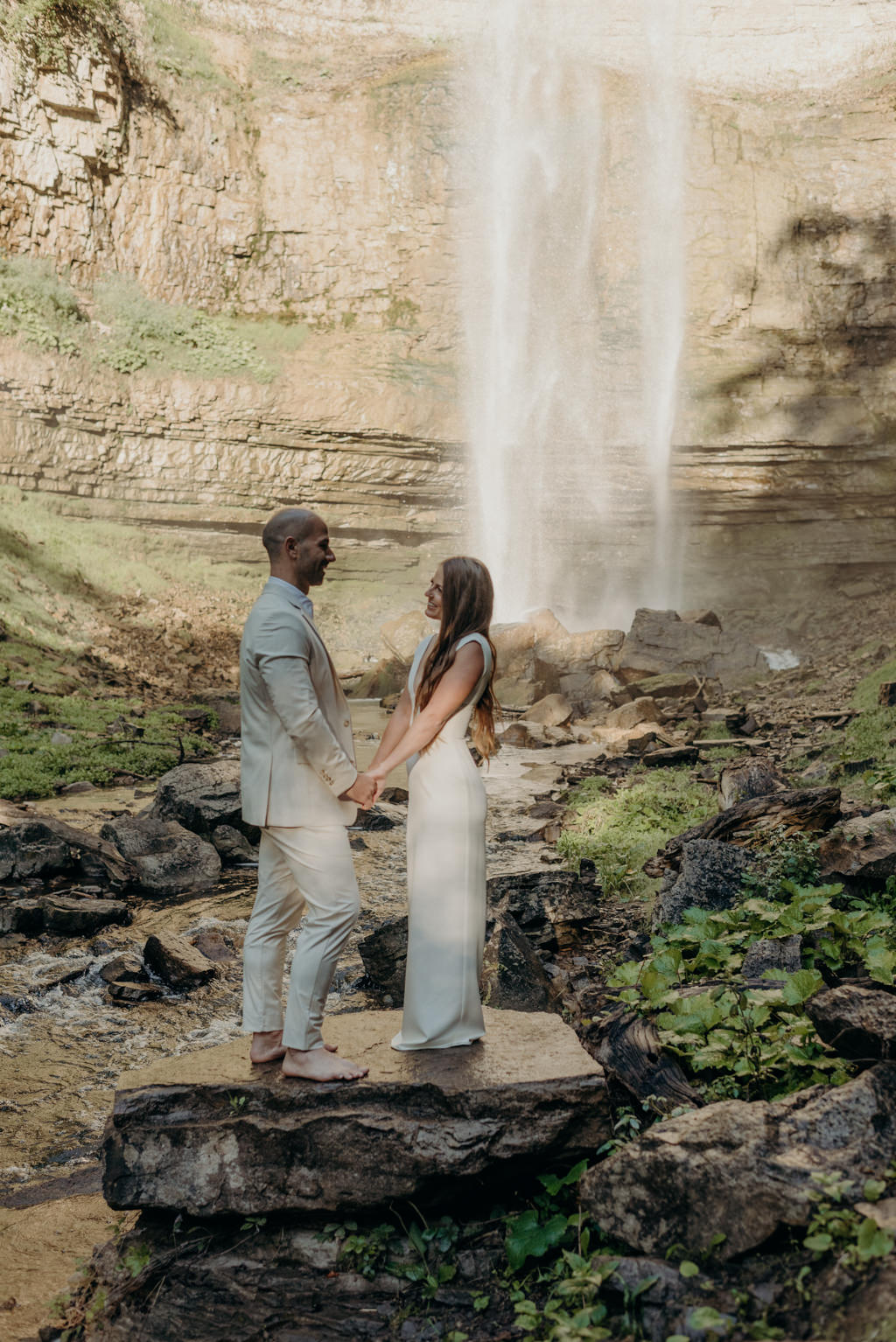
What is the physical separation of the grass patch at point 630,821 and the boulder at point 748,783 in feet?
0.89

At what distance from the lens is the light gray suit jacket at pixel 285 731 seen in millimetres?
3359

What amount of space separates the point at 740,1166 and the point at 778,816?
3.75 meters

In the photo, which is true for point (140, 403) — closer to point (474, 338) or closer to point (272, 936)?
point (474, 338)

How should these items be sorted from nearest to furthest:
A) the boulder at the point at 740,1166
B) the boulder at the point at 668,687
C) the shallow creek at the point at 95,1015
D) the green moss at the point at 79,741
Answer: the boulder at the point at 740,1166 → the shallow creek at the point at 95,1015 → the green moss at the point at 79,741 → the boulder at the point at 668,687

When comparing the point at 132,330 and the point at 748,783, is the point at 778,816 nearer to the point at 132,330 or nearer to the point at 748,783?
the point at 748,783

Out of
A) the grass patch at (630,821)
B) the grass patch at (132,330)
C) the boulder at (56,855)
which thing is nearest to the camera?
the grass patch at (630,821)

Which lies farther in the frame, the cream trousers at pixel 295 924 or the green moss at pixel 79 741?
the green moss at pixel 79 741

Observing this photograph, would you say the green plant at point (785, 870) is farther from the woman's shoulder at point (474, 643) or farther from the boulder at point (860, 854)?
the woman's shoulder at point (474, 643)

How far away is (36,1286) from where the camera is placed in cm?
328

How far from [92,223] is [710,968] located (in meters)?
28.8

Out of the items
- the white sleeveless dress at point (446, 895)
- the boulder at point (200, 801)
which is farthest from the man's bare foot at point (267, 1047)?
the boulder at point (200, 801)

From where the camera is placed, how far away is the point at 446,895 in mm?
3555

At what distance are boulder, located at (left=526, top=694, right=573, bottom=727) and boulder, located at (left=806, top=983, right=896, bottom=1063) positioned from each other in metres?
12.7

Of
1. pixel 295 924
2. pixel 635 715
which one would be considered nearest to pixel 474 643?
pixel 295 924
